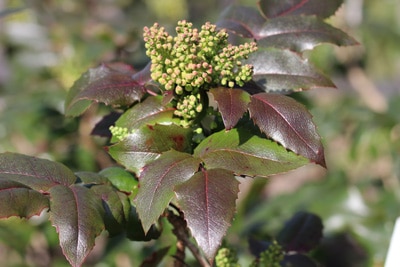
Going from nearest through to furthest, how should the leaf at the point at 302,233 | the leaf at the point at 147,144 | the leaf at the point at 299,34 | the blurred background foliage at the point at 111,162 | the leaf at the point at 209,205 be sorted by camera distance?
1. the leaf at the point at 209,205
2. the leaf at the point at 147,144
3. the leaf at the point at 299,34
4. the leaf at the point at 302,233
5. the blurred background foliage at the point at 111,162

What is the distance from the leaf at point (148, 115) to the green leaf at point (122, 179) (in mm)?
66

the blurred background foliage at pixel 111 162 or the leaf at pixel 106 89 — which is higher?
the leaf at pixel 106 89

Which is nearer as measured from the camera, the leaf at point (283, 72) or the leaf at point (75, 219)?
the leaf at point (75, 219)

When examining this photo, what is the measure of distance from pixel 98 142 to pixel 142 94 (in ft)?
4.22

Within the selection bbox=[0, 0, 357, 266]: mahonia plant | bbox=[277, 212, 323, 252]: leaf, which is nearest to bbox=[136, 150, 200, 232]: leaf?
bbox=[0, 0, 357, 266]: mahonia plant

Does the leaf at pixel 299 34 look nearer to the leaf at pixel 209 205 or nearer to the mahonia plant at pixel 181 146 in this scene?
the mahonia plant at pixel 181 146

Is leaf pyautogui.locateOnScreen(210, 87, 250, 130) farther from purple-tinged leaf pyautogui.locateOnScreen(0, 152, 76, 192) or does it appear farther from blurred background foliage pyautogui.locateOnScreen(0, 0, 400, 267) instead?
blurred background foliage pyautogui.locateOnScreen(0, 0, 400, 267)

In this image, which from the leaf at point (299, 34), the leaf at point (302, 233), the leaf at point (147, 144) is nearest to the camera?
the leaf at point (147, 144)

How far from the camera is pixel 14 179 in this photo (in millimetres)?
788

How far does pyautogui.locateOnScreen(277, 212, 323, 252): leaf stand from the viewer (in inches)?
44.5

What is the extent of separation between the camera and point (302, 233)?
115 cm

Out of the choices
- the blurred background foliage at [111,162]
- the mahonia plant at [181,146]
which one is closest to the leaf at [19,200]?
the mahonia plant at [181,146]

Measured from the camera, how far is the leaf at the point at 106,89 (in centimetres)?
88

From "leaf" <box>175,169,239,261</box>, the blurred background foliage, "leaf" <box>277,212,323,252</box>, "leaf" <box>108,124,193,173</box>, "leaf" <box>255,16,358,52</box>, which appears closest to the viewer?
"leaf" <box>175,169,239,261</box>
